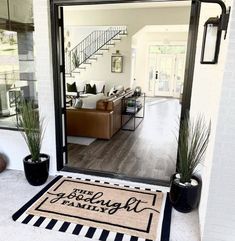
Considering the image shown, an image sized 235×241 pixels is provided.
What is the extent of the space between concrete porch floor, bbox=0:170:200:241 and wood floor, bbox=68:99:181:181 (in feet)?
2.57

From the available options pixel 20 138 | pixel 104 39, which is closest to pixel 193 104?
pixel 20 138

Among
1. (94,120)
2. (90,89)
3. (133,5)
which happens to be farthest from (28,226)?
(133,5)

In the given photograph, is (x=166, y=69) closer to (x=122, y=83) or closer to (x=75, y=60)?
(x=122, y=83)

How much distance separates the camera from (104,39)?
30.9 ft

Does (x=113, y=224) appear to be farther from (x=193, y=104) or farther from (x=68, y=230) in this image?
(x=193, y=104)

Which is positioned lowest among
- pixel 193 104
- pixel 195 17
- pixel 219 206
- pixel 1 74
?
pixel 219 206

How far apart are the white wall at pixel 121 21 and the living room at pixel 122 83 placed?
0.09 feet

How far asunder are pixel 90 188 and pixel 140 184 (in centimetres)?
66

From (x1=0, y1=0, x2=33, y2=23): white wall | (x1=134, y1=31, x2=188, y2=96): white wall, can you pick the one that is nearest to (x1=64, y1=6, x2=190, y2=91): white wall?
(x1=134, y1=31, x2=188, y2=96): white wall

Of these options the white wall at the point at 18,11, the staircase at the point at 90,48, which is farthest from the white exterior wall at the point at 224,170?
the staircase at the point at 90,48

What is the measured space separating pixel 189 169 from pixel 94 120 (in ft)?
8.56

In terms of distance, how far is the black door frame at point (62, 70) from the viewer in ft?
8.71

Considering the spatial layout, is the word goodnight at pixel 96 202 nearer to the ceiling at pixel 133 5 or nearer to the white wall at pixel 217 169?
the white wall at pixel 217 169

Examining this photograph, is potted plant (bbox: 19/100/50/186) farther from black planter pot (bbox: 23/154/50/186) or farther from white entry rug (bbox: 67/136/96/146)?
white entry rug (bbox: 67/136/96/146)
